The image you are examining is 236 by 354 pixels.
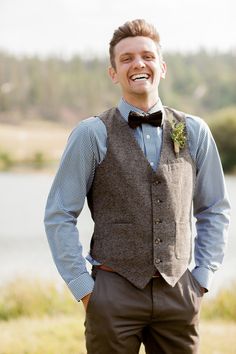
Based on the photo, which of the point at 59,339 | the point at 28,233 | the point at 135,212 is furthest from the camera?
the point at 28,233

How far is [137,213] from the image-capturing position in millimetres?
2371

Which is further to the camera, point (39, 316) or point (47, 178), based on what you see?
point (47, 178)

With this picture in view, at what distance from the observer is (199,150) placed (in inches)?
100

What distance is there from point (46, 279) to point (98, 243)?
4478 mm

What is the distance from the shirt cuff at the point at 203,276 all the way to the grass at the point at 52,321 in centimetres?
157

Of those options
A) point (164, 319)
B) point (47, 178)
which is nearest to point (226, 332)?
point (164, 319)

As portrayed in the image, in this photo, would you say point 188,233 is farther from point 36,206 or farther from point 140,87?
point 36,206

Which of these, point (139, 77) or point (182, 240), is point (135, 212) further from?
point (139, 77)

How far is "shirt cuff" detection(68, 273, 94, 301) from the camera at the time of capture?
2.38 m

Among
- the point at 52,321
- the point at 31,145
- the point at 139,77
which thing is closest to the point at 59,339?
the point at 52,321

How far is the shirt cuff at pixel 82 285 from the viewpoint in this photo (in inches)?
93.7

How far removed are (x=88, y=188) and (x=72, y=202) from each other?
0.26ft

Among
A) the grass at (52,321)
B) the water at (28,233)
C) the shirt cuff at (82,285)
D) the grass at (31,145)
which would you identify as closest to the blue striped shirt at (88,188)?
the shirt cuff at (82,285)

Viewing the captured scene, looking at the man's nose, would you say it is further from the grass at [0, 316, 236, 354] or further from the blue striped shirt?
the grass at [0, 316, 236, 354]
